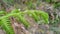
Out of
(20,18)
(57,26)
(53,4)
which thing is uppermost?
(20,18)

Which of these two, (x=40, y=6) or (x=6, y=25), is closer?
(x=6, y=25)

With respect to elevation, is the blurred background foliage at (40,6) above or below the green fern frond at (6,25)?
below

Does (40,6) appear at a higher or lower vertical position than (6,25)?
lower

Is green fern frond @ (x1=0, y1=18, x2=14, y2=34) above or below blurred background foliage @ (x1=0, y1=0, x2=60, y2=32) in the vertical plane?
above

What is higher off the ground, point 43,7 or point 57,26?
point 43,7

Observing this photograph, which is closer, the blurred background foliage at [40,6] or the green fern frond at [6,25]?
the green fern frond at [6,25]

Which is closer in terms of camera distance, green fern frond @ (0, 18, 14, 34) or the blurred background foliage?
green fern frond @ (0, 18, 14, 34)

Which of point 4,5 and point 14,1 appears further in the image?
point 14,1

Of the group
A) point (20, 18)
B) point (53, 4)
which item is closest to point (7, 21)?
point (20, 18)

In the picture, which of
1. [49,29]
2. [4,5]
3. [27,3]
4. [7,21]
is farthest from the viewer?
[27,3]

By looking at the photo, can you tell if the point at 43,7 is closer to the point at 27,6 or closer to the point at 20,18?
the point at 27,6

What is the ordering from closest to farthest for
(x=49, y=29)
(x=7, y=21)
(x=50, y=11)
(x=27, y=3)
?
(x=7, y=21), (x=49, y=29), (x=50, y=11), (x=27, y=3)
